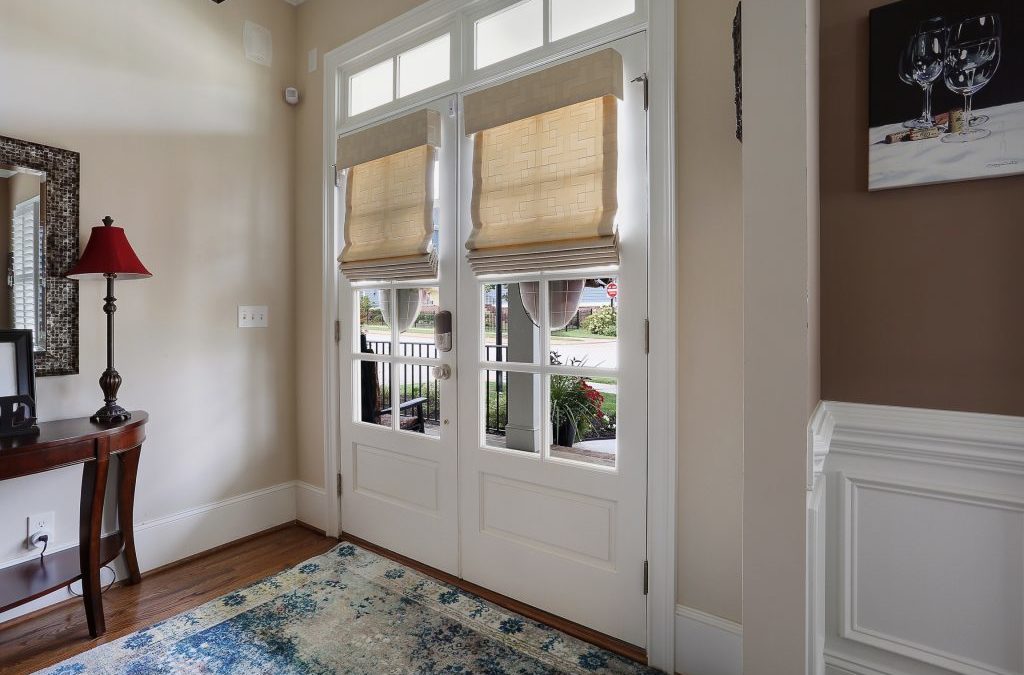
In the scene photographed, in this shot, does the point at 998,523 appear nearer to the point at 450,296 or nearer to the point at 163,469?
the point at 450,296

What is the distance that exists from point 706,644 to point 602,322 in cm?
114

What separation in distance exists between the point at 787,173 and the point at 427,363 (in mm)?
1805

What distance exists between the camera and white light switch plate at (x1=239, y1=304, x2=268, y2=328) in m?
2.86

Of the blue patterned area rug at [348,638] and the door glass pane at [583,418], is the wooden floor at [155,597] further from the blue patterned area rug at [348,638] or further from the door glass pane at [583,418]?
the door glass pane at [583,418]

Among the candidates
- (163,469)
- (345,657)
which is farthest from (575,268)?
(163,469)

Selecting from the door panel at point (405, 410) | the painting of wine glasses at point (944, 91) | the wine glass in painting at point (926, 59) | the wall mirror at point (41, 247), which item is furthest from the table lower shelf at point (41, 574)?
the wine glass in painting at point (926, 59)

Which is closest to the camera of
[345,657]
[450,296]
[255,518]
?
[345,657]

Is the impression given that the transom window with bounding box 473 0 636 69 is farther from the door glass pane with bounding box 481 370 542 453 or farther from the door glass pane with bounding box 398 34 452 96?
the door glass pane with bounding box 481 370 542 453

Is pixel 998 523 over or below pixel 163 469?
over

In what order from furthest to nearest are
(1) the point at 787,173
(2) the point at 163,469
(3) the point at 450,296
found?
(2) the point at 163,469 < (3) the point at 450,296 < (1) the point at 787,173

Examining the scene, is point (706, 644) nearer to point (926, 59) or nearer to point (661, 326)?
point (661, 326)

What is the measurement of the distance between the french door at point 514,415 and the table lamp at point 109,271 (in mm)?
965

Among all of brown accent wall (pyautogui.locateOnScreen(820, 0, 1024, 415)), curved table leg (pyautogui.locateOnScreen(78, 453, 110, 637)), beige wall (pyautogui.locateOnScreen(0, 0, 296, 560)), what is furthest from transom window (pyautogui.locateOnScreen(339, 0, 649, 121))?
curved table leg (pyautogui.locateOnScreen(78, 453, 110, 637))

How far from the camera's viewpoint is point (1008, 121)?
1.33m
